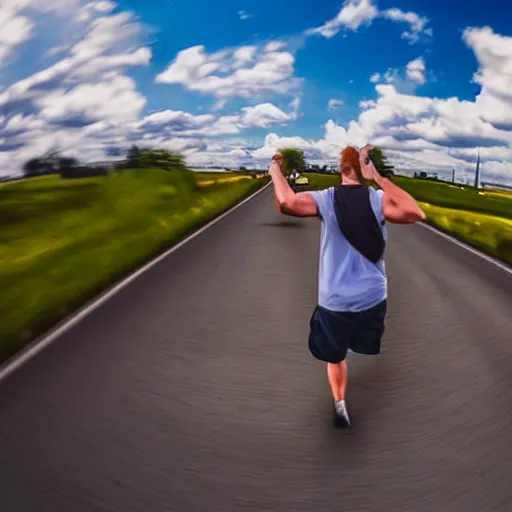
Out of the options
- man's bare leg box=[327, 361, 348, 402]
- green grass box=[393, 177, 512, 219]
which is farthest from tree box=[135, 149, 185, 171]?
man's bare leg box=[327, 361, 348, 402]

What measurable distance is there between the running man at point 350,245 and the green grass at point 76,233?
370 centimetres

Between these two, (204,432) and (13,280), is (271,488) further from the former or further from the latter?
(13,280)

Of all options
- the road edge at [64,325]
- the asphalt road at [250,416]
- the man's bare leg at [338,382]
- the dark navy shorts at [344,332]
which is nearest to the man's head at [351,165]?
the dark navy shorts at [344,332]

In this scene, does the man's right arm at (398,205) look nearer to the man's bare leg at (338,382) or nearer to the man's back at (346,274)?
the man's back at (346,274)

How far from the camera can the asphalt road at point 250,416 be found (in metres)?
4.30

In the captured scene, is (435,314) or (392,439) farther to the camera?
(435,314)

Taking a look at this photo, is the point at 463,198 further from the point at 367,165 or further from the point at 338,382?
the point at 367,165

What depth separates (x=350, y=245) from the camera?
Result: 5.32 metres

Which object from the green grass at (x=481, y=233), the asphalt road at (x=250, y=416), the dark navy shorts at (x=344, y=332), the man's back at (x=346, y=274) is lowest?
the green grass at (x=481, y=233)

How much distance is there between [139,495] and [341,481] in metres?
1.10

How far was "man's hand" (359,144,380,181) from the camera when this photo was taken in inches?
198

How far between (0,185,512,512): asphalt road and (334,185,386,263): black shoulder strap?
50.2 inches

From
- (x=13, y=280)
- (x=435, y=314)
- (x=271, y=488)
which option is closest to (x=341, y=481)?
(x=271, y=488)

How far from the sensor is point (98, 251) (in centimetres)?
1677
